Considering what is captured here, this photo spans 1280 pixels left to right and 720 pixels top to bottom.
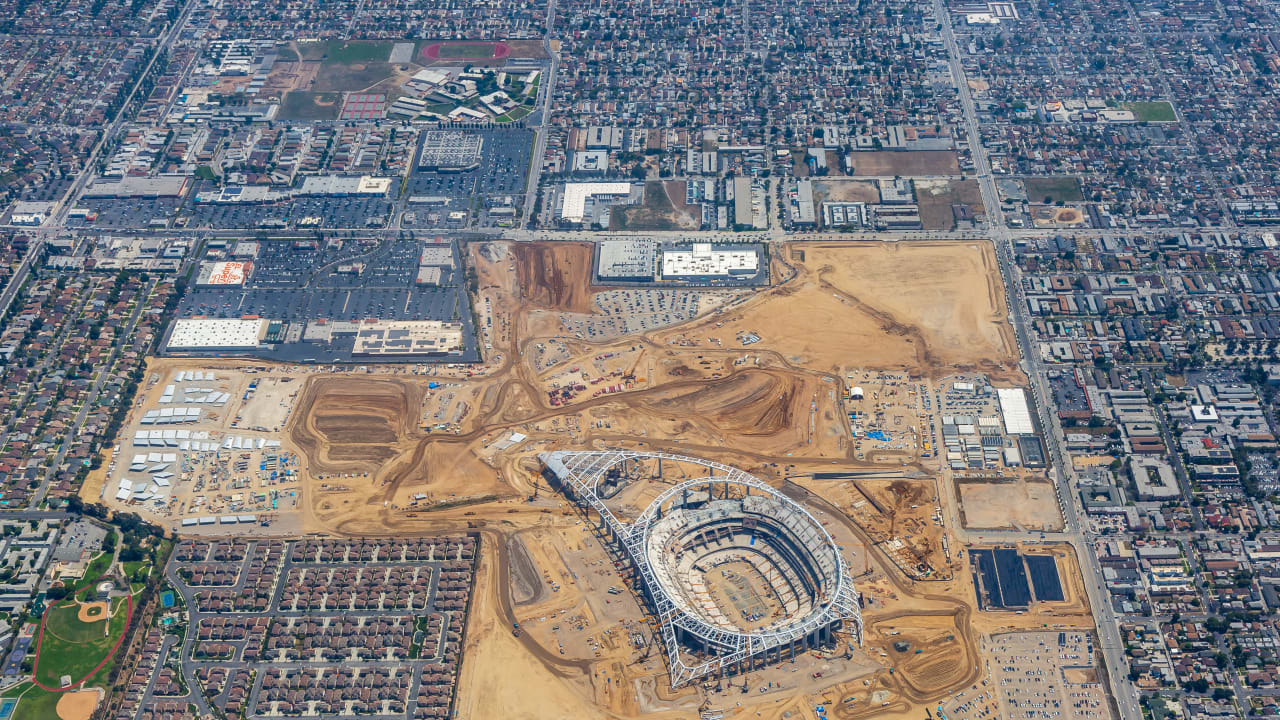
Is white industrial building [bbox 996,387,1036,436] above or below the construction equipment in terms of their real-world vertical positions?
above

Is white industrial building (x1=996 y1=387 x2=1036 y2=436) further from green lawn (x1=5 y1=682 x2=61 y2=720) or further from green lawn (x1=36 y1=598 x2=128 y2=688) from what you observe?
green lawn (x1=5 y1=682 x2=61 y2=720)

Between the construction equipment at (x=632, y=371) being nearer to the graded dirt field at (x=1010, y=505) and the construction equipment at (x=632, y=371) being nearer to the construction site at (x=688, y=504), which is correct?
the construction site at (x=688, y=504)

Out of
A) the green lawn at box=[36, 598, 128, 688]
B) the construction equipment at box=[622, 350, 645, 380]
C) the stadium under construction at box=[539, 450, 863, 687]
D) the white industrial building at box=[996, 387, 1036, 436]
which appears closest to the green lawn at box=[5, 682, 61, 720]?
the green lawn at box=[36, 598, 128, 688]

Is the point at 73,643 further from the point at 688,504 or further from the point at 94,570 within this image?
the point at 688,504

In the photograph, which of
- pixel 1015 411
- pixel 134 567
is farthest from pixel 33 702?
pixel 1015 411

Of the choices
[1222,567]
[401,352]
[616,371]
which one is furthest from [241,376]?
[1222,567]

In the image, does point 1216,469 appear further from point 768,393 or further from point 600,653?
point 600,653

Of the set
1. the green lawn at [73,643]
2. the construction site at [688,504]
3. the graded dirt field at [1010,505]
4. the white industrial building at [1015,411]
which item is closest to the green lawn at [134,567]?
the green lawn at [73,643]
